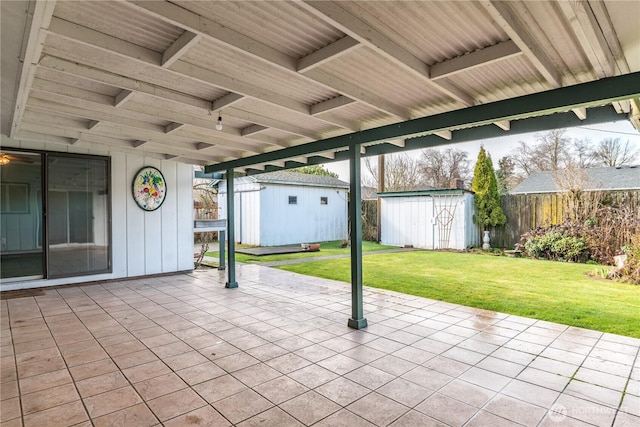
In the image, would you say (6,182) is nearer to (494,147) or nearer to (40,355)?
(40,355)

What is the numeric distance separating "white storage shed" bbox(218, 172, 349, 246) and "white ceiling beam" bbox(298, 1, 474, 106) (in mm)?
10647

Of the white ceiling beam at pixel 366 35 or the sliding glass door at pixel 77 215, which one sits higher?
the white ceiling beam at pixel 366 35

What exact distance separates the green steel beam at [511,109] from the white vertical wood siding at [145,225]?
4.07m

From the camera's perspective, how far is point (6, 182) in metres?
5.84

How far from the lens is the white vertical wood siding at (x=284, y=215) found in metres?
12.9

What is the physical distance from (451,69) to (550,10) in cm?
71

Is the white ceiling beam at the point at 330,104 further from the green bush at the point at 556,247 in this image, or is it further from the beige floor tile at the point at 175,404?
the green bush at the point at 556,247

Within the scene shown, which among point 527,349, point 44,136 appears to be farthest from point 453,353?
point 44,136

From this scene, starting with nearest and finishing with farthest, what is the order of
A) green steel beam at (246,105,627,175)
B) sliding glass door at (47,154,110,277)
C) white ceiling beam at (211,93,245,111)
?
green steel beam at (246,105,627,175)
white ceiling beam at (211,93,245,111)
sliding glass door at (47,154,110,277)

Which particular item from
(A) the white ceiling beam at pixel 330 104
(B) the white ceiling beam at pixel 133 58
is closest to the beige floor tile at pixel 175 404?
(B) the white ceiling beam at pixel 133 58

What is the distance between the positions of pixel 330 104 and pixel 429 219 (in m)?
9.63

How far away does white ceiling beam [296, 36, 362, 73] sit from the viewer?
7.09 feet

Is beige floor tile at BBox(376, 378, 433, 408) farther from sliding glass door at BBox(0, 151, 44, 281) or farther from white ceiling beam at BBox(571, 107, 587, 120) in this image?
sliding glass door at BBox(0, 151, 44, 281)

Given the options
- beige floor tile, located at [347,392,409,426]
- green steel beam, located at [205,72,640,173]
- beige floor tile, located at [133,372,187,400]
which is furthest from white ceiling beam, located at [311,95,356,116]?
beige floor tile, located at [133,372,187,400]
